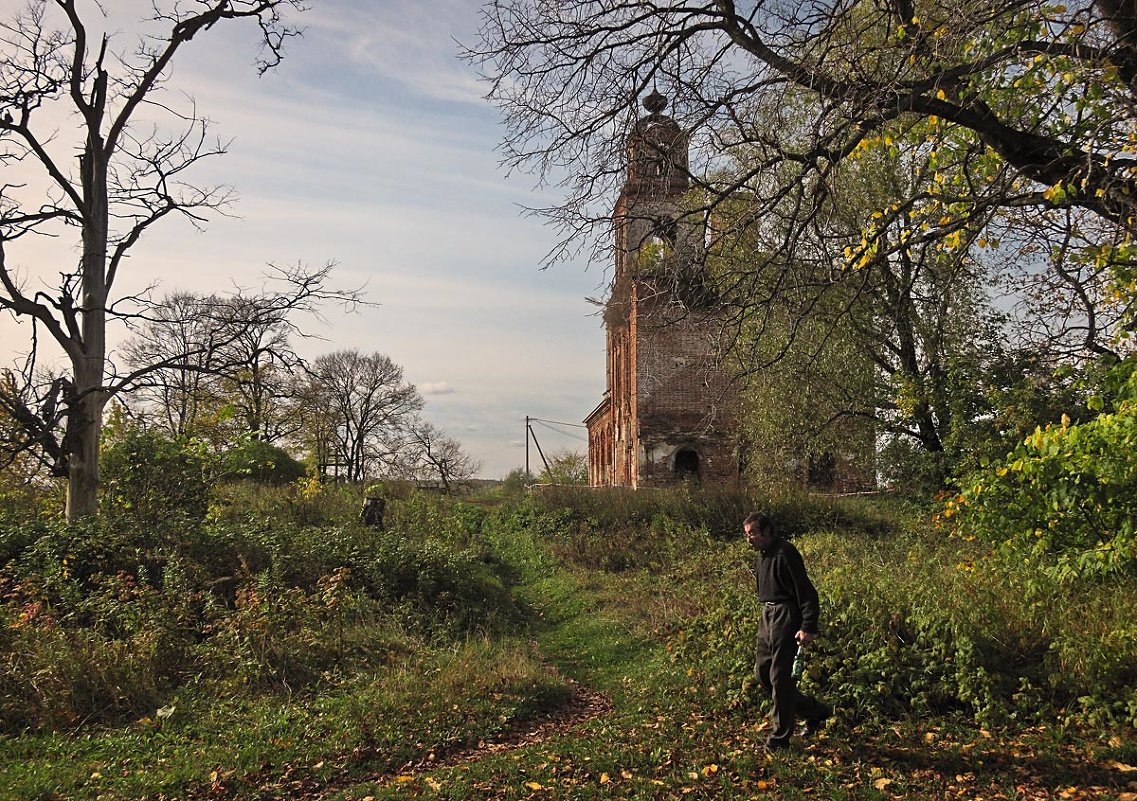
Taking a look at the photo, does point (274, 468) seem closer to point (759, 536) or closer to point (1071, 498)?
point (759, 536)

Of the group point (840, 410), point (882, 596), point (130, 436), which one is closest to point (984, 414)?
point (840, 410)

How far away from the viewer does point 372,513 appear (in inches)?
760

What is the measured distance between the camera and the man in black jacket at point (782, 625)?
6.50 meters

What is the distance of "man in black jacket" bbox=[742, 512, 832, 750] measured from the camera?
256 inches

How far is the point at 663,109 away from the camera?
8.73 meters

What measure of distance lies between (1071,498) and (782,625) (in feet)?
13.5

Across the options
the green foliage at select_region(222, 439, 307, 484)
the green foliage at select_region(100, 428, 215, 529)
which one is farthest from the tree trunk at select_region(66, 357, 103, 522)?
the green foliage at select_region(222, 439, 307, 484)

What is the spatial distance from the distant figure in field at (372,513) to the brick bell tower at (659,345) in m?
7.41

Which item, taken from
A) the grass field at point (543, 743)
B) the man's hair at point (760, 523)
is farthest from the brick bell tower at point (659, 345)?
the grass field at point (543, 743)

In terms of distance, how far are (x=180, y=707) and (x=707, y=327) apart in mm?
7351

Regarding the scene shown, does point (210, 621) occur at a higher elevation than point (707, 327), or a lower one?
lower

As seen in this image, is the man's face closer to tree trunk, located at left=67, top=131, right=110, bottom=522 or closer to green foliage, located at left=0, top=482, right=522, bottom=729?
green foliage, located at left=0, top=482, right=522, bottom=729

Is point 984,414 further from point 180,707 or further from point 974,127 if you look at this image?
point 180,707

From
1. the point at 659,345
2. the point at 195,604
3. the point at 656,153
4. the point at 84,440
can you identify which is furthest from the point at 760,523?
the point at 659,345
